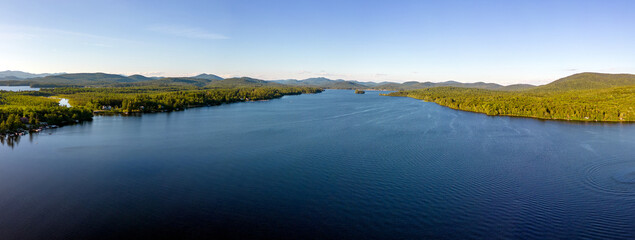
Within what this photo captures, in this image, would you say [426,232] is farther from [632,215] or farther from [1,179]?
[1,179]

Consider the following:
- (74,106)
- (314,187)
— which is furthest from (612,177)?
(74,106)

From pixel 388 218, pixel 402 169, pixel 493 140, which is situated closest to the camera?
pixel 388 218

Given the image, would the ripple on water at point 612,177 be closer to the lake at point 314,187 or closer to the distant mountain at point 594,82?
the lake at point 314,187

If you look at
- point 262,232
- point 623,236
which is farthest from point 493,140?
point 262,232

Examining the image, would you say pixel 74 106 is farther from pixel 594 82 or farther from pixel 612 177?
pixel 594 82

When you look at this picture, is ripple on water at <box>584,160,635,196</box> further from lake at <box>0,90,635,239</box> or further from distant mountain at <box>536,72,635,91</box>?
distant mountain at <box>536,72,635,91</box>

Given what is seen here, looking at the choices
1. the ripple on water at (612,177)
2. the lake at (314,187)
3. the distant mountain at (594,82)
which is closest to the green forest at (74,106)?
the lake at (314,187)

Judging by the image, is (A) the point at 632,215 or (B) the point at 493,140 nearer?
(A) the point at 632,215
